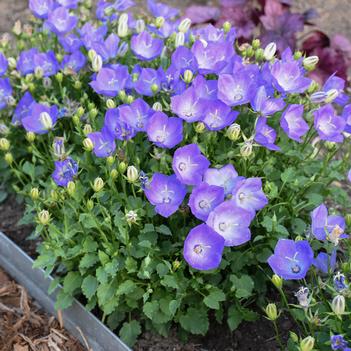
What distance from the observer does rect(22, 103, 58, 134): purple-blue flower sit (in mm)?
3139

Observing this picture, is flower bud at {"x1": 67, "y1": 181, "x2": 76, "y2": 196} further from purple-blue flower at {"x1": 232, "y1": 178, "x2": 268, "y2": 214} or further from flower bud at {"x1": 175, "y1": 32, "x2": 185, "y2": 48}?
flower bud at {"x1": 175, "y1": 32, "x2": 185, "y2": 48}

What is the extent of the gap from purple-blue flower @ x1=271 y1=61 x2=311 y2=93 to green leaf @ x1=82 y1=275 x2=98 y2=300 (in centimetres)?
121

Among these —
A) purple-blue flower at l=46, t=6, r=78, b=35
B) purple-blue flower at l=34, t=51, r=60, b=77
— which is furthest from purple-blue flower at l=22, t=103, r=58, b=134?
purple-blue flower at l=46, t=6, r=78, b=35

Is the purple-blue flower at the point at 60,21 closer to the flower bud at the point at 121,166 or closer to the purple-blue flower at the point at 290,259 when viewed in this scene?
the flower bud at the point at 121,166

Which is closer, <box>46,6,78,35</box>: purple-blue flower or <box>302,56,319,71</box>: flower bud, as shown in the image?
<box>302,56,319,71</box>: flower bud

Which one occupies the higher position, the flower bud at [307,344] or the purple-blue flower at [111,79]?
the purple-blue flower at [111,79]

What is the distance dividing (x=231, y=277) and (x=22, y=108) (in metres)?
1.50

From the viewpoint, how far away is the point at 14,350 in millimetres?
3084

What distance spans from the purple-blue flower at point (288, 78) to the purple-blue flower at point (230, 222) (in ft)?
2.15

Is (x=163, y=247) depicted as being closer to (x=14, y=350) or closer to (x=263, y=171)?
A: (x=263, y=171)

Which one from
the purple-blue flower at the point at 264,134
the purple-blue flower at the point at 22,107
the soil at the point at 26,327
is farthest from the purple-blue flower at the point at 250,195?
the purple-blue flower at the point at 22,107

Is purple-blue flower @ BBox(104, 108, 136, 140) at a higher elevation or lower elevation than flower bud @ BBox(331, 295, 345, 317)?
higher

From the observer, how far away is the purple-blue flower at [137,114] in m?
2.86

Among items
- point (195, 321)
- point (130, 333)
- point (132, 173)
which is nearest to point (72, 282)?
point (130, 333)
